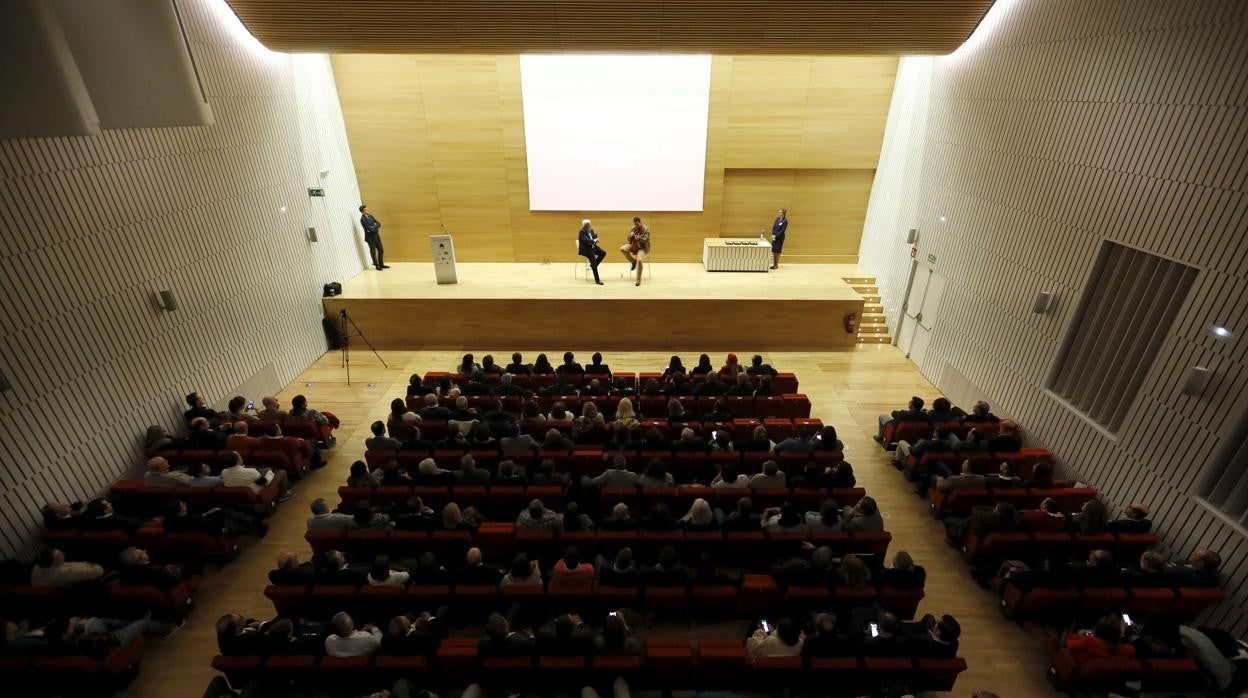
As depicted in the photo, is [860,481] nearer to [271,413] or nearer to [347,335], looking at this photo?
[271,413]

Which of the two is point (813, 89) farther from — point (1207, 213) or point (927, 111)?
point (1207, 213)

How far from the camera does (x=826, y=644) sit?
4305 millimetres

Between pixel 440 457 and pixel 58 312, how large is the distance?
4292 millimetres

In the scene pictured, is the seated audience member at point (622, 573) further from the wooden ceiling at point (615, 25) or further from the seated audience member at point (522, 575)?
the wooden ceiling at point (615, 25)

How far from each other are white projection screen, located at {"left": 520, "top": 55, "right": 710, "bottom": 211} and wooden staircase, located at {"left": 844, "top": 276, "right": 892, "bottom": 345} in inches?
156

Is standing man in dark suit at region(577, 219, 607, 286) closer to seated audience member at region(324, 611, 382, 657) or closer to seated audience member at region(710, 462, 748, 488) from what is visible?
seated audience member at region(710, 462, 748, 488)

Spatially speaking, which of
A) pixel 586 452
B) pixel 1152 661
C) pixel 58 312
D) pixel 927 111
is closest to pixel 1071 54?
pixel 927 111

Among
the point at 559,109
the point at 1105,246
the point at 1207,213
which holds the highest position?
the point at 559,109

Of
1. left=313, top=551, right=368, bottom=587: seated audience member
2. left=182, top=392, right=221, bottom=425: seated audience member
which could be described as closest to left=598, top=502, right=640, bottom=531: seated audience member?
left=313, top=551, right=368, bottom=587: seated audience member

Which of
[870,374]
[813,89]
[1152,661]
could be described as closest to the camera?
[1152,661]

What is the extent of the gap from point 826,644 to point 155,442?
779 centimetres

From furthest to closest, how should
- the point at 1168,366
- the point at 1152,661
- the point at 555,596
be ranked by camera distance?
the point at 1168,366 < the point at 555,596 < the point at 1152,661

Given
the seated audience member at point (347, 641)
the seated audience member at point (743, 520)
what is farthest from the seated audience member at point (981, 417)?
the seated audience member at point (347, 641)

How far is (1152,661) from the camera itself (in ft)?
14.2
